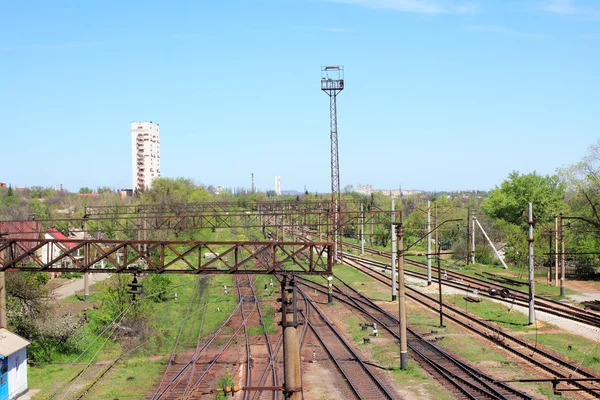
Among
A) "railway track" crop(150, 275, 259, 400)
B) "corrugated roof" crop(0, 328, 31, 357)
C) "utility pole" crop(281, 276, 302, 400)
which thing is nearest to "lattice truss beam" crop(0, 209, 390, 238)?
"corrugated roof" crop(0, 328, 31, 357)

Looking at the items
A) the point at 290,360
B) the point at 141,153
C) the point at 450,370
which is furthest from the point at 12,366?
→ the point at 141,153

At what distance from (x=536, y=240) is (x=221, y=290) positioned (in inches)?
971

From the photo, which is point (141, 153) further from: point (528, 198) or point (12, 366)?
point (12, 366)

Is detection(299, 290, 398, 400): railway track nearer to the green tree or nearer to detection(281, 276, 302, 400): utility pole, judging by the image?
detection(281, 276, 302, 400): utility pole

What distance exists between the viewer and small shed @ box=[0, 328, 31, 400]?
1934cm

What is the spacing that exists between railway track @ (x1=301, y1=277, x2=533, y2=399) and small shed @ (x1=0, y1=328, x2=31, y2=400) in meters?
14.1

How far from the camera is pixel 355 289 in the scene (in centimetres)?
4034

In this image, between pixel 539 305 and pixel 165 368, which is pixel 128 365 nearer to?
pixel 165 368

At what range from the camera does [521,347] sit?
23953 millimetres

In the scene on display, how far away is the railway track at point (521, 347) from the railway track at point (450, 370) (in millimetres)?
2206

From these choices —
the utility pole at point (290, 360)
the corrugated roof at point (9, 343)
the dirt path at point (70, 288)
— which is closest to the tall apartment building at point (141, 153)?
the dirt path at point (70, 288)

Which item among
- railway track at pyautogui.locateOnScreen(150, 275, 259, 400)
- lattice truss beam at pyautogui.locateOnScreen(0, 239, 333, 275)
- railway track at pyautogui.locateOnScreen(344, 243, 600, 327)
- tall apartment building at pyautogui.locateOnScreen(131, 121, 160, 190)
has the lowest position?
railway track at pyautogui.locateOnScreen(150, 275, 259, 400)

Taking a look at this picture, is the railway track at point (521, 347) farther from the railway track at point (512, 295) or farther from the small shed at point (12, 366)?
the small shed at point (12, 366)

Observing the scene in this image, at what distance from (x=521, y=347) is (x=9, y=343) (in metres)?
19.0
